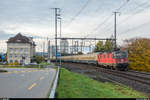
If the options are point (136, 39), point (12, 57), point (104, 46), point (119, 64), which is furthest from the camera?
point (12, 57)

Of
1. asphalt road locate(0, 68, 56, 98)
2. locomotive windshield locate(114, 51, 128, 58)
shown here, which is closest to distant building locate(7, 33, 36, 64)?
locomotive windshield locate(114, 51, 128, 58)

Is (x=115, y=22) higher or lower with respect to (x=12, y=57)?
higher

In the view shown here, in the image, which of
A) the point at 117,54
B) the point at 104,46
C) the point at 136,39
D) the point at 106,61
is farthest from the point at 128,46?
the point at 104,46

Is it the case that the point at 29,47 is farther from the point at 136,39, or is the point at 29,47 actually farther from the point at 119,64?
the point at 119,64

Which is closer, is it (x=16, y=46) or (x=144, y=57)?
(x=144, y=57)

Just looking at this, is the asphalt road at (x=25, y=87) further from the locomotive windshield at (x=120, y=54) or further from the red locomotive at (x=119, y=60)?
the locomotive windshield at (x=120, y=54)

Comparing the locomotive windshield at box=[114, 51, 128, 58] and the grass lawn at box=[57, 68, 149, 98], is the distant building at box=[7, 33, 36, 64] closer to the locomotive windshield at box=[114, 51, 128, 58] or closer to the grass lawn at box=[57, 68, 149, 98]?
the locomotive windshield at box=[114, 51, 128, 58]

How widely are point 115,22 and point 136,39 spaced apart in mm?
6017

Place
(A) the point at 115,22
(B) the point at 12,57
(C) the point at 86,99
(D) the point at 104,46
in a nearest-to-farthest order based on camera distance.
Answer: (C) the point at 86,99 < (A) the point at 115,22 < (D) the point at 104,46 < (B) the point at 12,57

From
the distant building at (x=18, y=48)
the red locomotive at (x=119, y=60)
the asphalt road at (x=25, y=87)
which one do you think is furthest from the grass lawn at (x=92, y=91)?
the distant building at (x=18, y=48)

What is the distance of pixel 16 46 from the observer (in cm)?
8156

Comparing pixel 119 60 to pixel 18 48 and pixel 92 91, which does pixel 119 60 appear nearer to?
pixel 92 91

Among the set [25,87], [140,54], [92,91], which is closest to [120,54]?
[140,54]

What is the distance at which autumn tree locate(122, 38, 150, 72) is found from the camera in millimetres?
34688
